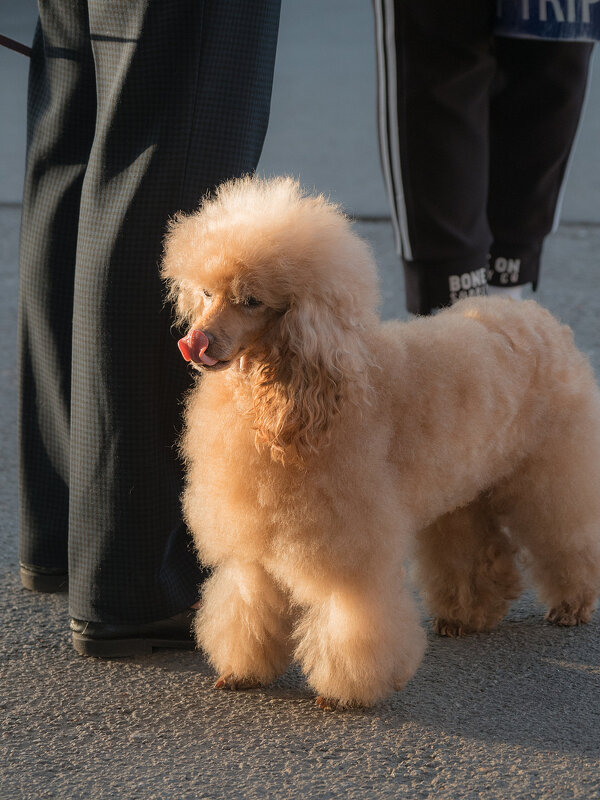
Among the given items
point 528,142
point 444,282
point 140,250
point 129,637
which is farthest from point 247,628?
point 528,142

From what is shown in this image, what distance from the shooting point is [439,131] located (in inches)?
103

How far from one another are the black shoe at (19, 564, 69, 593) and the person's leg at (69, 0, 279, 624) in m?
0.31

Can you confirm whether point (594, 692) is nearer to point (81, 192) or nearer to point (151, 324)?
point (151, 324)

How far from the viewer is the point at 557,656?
2258 mm

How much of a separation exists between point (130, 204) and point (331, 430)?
23.8 inches

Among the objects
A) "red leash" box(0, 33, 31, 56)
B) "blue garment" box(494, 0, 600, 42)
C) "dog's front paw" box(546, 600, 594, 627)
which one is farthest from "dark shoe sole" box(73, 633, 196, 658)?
"blue garment" box(494, 0, 600, 42)

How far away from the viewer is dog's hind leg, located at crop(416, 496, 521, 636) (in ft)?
7.81

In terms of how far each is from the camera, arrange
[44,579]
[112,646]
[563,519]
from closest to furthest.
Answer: [112,646], [563,519], [44,579]

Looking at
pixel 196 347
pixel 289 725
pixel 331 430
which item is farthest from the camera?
pixel 289 725

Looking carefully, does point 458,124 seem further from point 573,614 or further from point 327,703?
point 327,703

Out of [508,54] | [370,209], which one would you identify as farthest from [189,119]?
[370,209]

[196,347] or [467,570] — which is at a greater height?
[196,347]

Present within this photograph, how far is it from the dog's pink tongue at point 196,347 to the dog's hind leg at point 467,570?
2.97 ft

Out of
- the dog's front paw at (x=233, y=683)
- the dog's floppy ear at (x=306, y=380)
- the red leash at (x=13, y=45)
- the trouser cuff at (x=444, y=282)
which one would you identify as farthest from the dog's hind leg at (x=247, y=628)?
the red leash at (x=13, y=45)
